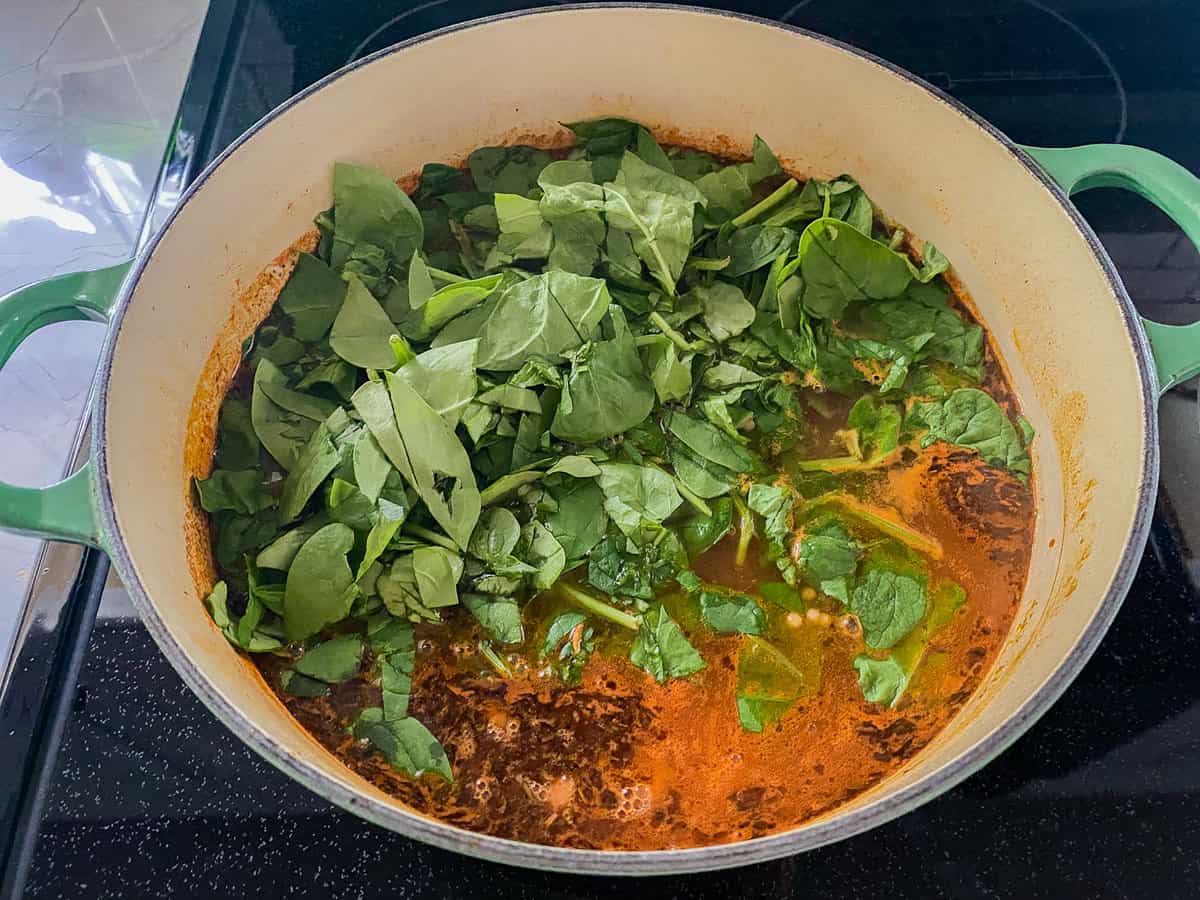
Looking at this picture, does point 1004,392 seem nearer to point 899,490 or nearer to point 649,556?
point 899,490

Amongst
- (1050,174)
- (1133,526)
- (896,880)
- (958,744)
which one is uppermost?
(1050,174)

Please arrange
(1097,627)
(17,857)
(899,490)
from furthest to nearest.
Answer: (899,490)
(17,857)
(1097,627)

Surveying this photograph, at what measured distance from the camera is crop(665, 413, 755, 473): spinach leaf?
87 cm

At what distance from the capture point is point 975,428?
3.04 feet

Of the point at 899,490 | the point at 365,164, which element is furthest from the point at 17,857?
the point at 899,490

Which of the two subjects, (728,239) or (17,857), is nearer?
(17,857)

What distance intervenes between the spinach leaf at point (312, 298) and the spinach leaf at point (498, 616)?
335 millimetres

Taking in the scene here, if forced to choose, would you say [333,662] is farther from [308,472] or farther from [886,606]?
[886,606]

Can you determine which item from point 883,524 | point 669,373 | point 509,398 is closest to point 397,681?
point 509,398

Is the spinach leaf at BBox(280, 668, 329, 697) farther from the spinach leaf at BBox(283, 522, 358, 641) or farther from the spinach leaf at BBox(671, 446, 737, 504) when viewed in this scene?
the spinach leaf at BBox(671, 446, 737, 504)

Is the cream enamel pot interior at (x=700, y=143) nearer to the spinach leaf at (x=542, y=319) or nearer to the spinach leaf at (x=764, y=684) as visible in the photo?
the spinach leaf at (x=764, y=684)

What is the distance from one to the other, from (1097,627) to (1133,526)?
0.33ft

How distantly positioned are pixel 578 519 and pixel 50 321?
1.60ft

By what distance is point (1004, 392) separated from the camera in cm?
98
